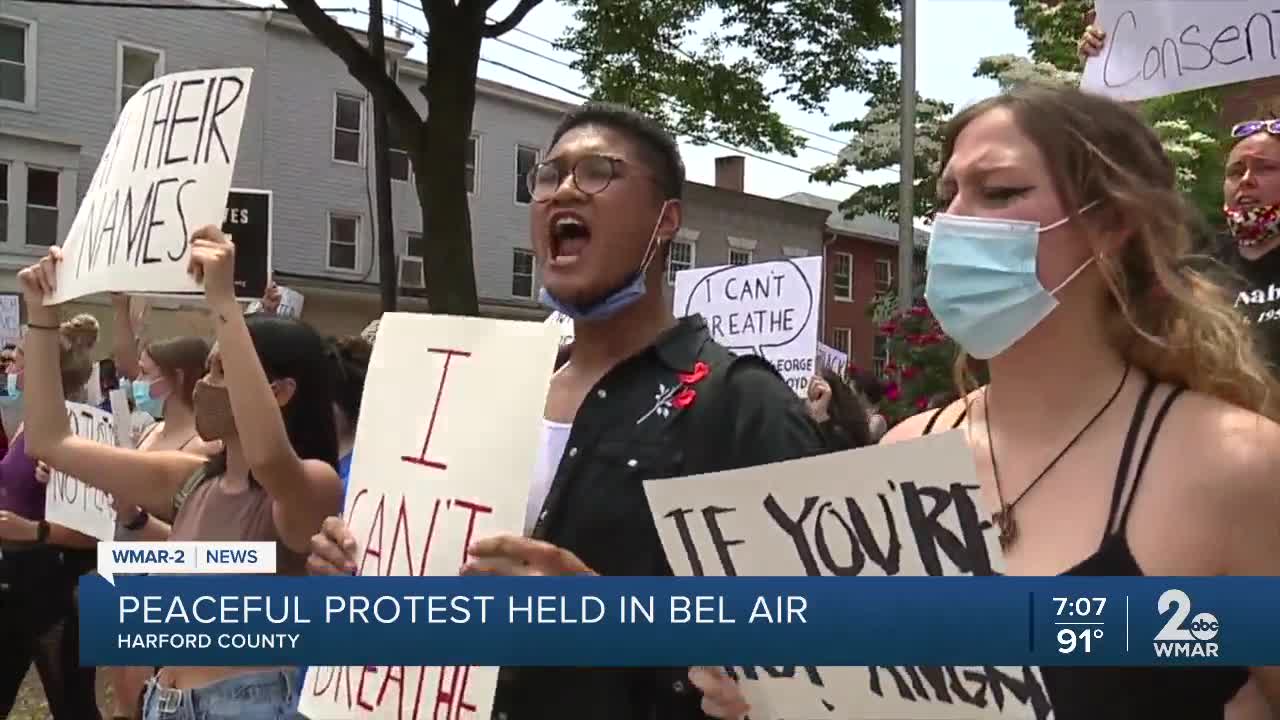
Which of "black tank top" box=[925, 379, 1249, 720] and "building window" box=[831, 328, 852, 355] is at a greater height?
"building window" box=[831, 328, 852, 355]

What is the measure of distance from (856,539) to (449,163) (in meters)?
11.6

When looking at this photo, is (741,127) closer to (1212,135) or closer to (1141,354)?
(1212,135)

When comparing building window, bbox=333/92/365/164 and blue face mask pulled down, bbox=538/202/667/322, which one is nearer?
blue face mask pulled down, bbox=538/202/667/322

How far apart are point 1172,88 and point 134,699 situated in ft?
10.4

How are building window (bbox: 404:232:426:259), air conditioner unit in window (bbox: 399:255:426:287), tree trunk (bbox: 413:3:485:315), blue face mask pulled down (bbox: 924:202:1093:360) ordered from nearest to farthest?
blue face mask pulled down (bbox: 924:202:1093:360)
tree trunk (bbox: 413:3:485:315)
air conditioner unit in window (bbox: 399:255:426:287)
building window (bbox: 404:232:426:259)

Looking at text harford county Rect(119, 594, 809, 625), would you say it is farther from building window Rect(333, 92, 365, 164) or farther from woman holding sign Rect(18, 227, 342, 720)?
building window Rect(333, 92, 365, 164)

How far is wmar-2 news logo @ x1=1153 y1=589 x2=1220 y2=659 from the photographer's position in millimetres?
1678

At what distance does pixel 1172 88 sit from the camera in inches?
134

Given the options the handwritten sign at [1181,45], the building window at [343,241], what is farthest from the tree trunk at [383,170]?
the building window at [343,241]

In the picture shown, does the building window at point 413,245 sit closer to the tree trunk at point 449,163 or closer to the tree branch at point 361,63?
the tree branch at point 361,63

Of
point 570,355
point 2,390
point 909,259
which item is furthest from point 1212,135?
point 2,390

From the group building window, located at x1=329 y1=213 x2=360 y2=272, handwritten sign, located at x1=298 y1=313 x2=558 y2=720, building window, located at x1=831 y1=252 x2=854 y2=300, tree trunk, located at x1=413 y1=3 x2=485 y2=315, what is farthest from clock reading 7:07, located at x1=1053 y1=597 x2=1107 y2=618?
building window, located at x1=831 y1=252 x2=854 y2=300

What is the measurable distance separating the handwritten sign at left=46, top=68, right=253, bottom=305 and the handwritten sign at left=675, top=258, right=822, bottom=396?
10.6 feet

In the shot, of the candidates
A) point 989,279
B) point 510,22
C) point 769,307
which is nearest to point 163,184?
point 989,279
